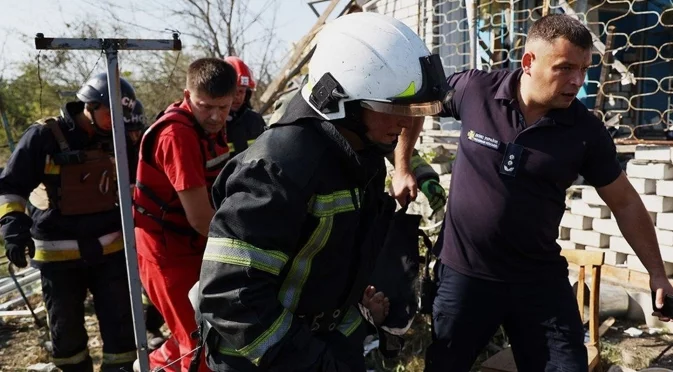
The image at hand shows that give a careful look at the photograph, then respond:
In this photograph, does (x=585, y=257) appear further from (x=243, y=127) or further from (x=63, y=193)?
(x=63, y=193)

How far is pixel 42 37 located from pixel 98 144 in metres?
1.83

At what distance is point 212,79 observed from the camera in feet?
10.3

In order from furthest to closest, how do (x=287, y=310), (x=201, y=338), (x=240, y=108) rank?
(x=240, y=108) → (x=201, y=338) → (x=287, y=310)

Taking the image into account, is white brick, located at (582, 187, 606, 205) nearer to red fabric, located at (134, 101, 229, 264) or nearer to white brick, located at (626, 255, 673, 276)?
white brick, located at (626, 255, 673, 276)

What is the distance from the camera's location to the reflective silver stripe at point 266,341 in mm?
1691

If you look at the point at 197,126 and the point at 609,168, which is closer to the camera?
the point at 609,168

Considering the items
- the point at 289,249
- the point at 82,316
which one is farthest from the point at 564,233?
the point at 289,249

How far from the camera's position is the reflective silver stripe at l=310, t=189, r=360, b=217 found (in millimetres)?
1762

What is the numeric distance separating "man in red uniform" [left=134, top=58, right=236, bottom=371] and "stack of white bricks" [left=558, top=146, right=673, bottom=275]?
9.86 ft

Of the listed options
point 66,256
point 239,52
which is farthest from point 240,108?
point 239,52

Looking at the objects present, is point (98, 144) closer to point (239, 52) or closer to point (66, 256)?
point (66, 256)

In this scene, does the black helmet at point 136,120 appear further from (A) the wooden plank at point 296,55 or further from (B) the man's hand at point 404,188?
(A) the wooden plank at point 296,55

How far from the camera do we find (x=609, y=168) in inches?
108

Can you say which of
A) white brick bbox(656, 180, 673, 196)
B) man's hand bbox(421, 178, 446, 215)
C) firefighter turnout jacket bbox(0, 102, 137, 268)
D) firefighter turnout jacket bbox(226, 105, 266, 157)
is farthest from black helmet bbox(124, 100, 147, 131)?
white brick bbox(656, 180, 673, 196)
